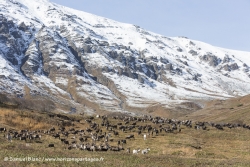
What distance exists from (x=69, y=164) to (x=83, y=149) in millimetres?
11537

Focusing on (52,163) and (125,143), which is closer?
(52,163)

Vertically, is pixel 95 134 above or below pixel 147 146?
above

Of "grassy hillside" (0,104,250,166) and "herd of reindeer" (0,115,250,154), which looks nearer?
"grassy hillside" (0,104,250,166)

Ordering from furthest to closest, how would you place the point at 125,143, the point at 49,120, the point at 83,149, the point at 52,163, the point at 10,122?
the point at 49,120 < the point at 10,122 < the point at 125,143 < the point at 83,149 < the point at 52,163

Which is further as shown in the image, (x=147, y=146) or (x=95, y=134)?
(x=95, y=134)

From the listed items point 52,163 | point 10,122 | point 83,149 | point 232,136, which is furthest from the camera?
point 232,136

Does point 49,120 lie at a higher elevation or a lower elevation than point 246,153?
higher

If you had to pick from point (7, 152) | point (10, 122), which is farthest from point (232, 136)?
point (7, 152)

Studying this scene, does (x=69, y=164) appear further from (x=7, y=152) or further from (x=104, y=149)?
(x=104, y=149)

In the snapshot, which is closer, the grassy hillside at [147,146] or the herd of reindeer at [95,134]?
the grassy hillside at [147,146]

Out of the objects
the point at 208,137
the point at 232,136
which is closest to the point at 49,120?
the point at 208,137

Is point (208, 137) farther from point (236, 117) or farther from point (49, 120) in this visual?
point (236, 117)

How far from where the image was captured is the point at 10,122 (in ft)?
203

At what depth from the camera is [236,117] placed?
123 m
